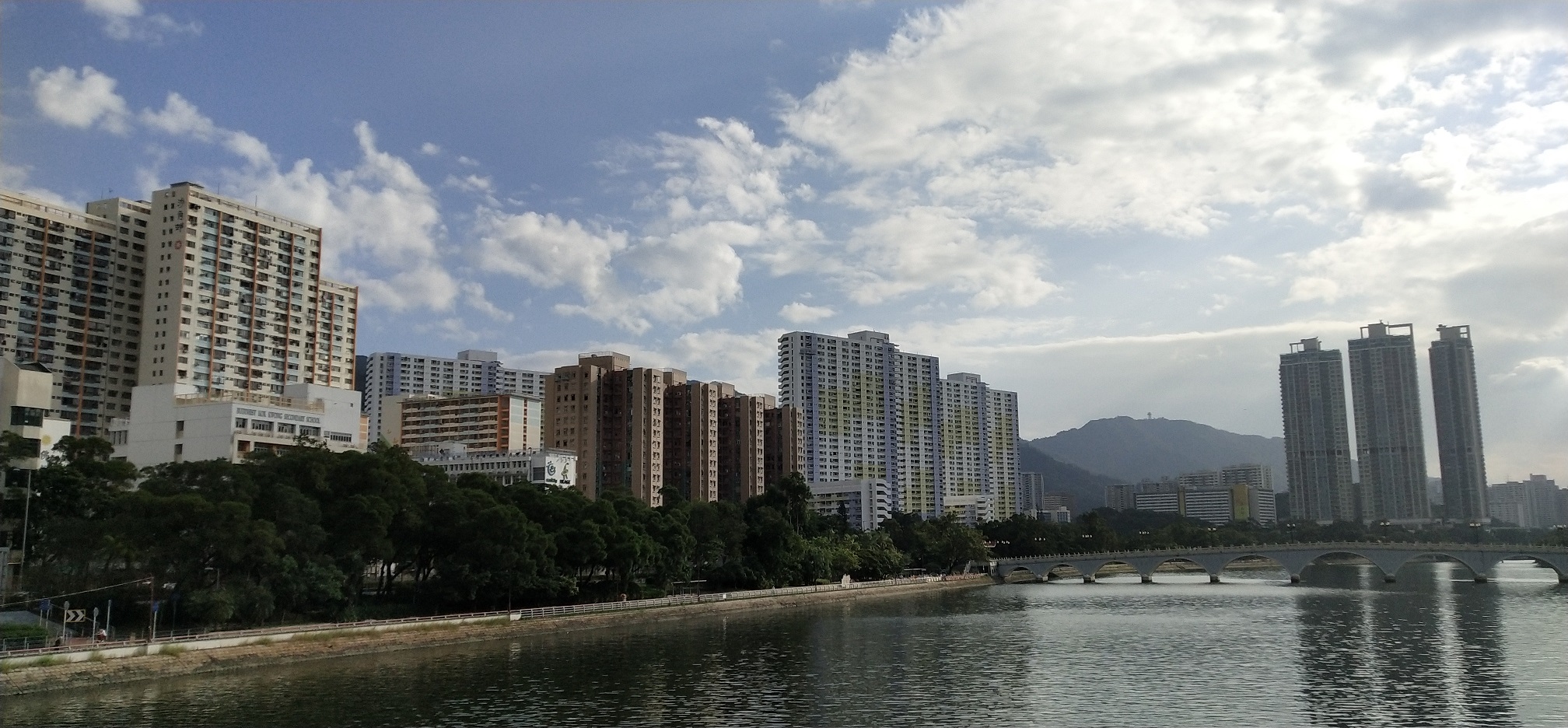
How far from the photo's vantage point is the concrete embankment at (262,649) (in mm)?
37656

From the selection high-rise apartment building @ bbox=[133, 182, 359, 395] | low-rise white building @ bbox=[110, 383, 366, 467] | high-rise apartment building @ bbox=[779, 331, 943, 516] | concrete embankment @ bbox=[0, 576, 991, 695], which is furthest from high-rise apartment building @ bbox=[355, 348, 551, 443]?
concrete embankment @ bbox=[0, 576, 991, 695]

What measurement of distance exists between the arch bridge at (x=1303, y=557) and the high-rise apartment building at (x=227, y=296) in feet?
281

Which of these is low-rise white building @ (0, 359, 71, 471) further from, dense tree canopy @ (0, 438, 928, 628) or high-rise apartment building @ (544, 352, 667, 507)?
high-rise apartment building @ (544, 352, 667, 507)

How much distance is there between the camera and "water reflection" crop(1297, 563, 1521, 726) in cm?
3450

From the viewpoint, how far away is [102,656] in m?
39.7

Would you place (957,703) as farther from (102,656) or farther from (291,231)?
(291,231)

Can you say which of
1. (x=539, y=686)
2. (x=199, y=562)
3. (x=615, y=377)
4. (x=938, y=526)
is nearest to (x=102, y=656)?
(x=199, y=562)

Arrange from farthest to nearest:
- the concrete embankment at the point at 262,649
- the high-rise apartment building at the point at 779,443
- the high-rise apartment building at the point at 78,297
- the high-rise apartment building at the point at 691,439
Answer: the high-rise apartment building at the point at 779,443 → the high-rise apartment building at the point at 691,439 → the high-rise apartment building at the point at 78,297 → the concrete embankment at the point at 262,649

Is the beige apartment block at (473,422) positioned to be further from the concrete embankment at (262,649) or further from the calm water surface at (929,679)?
the calm water surface at (929,679)

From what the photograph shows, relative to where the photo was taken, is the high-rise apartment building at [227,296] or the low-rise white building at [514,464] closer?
the high-rise apartment building at [227,296]

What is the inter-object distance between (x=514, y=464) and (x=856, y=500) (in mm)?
63079

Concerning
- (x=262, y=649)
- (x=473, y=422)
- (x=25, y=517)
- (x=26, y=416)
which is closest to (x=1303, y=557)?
(x=473, y=422)

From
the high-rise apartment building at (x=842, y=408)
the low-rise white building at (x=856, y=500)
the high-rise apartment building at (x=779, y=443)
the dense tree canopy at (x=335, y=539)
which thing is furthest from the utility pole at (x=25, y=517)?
the high-rise apartment building at (x=842, y=408)

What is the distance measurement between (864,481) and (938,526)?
3054cm
